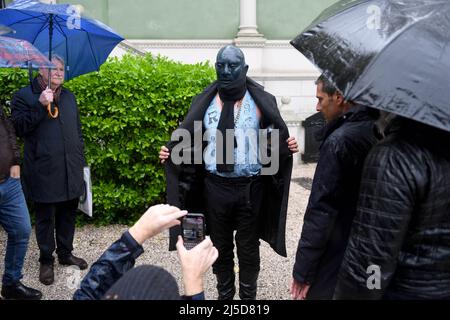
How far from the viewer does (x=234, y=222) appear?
11.2ft

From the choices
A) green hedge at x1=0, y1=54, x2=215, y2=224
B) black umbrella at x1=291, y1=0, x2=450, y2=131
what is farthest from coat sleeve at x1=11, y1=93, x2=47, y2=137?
black umbrella at x1=291, y1=0, x2=450, y2=131

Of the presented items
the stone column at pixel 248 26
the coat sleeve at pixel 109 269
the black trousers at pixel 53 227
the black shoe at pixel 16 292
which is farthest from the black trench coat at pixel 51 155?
the stone column at pixel 248 26

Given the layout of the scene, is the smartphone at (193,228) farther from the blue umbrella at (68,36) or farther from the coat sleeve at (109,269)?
the blue umbrella at (68,36)

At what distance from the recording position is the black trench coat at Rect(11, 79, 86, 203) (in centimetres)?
385

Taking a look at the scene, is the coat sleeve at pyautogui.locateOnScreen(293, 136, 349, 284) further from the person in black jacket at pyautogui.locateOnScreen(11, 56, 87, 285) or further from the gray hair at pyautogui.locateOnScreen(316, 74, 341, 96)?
the person in black jacket at pyautogui.locateOnScreen(11, 56, 87, 285)

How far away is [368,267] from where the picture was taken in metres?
1.82

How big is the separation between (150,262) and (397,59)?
353 centimetres

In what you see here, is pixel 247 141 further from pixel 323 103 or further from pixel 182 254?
pixel 182 254

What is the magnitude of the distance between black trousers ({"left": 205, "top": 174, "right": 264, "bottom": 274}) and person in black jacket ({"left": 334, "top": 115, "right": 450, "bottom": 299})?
143 cm

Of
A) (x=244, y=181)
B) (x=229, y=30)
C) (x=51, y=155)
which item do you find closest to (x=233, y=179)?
(x=244, y=181)

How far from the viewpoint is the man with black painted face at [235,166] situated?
3.21m

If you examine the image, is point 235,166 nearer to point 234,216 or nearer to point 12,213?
point 234,216

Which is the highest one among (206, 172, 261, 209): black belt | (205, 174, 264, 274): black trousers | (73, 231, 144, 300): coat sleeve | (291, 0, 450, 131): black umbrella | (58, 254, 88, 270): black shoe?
(291, 0, 450, 131): black umbrella

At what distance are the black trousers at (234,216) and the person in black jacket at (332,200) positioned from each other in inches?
38.4
